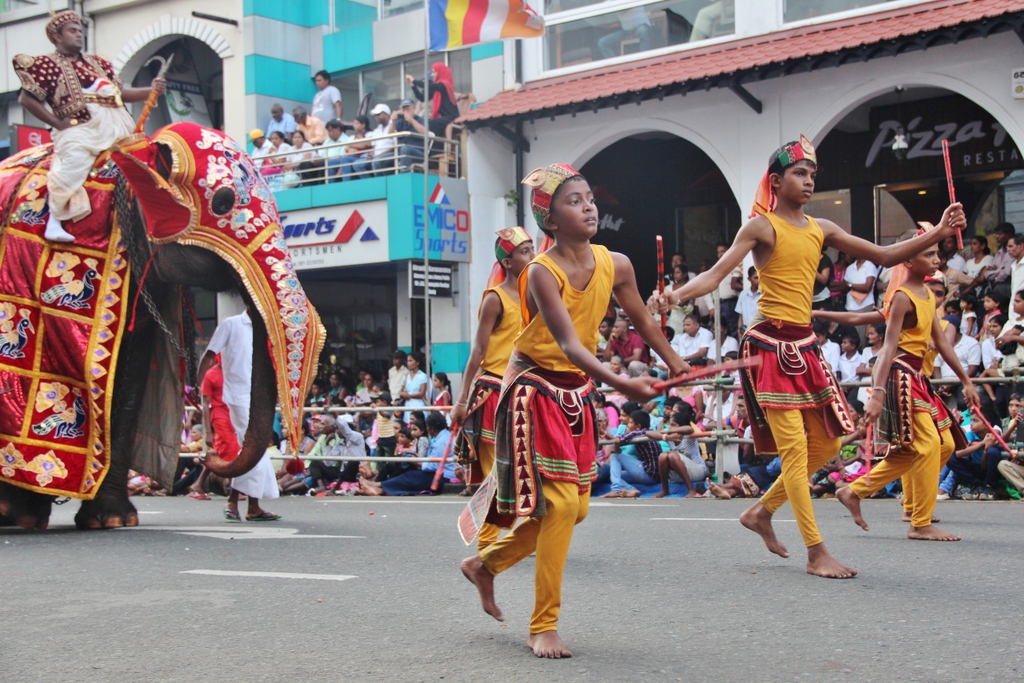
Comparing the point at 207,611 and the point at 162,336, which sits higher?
the point at 162,336

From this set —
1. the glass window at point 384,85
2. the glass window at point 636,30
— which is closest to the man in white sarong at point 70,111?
the glass window at point 636,30

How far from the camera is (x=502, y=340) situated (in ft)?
23.7

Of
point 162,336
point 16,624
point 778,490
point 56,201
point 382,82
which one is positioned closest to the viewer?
point 16,624

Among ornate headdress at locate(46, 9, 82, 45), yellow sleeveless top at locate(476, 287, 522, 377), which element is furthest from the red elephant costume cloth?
yellow sleeveless top at locate(476, 287, 522, 377)

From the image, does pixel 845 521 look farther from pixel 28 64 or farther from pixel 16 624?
pixel 28 64

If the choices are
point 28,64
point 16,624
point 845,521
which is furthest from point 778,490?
point 28,64

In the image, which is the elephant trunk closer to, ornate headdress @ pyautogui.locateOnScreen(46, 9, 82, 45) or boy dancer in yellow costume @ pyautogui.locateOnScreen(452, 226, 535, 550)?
boy dancer in yellow costume @ pyautogui.locateOnScreen(452, 226, 535, 550)

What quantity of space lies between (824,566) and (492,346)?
224cm

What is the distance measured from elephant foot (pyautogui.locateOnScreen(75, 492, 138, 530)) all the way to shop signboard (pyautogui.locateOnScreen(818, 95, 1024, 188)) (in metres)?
11.4

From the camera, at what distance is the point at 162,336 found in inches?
369

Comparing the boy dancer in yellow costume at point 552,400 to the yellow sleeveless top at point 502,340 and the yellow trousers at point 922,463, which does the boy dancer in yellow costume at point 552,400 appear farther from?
the yellow trousers at point 922,463

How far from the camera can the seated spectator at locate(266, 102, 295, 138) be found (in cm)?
2117

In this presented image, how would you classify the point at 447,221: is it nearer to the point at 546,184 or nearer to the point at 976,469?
the point at 976,469

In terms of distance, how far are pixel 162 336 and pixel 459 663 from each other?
5643 mm
